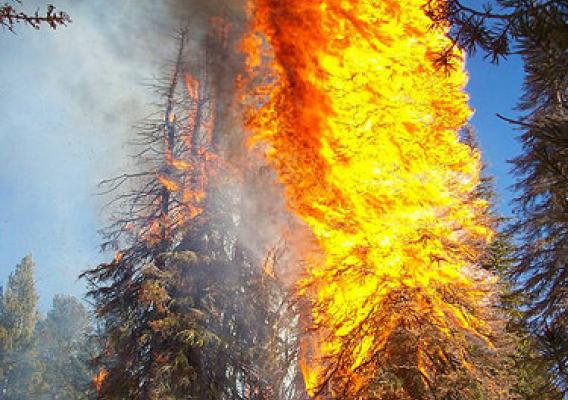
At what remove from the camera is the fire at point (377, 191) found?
409 inches

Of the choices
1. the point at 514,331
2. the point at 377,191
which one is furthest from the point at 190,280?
the point at 514,331

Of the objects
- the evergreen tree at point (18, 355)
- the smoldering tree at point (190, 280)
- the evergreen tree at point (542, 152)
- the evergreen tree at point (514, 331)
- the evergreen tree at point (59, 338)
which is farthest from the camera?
the evergreen tree at point (59, 338)

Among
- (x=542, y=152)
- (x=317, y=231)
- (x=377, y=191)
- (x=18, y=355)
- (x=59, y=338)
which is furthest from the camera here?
(x=59, y=338)

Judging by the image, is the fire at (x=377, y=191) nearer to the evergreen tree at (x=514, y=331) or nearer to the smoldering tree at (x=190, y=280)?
the evergreen tree at (x=514, y=331)

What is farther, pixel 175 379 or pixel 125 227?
pixel 125 227

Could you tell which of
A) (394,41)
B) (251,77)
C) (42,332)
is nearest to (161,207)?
(251,77)

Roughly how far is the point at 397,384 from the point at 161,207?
10.6 m

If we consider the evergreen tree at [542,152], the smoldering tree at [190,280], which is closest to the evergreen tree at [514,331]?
the evergreen tree at [542,152]

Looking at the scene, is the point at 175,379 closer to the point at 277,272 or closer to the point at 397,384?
the point at 277,272

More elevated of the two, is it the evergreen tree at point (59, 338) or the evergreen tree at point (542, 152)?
the evergreen tree at point (59, 338)

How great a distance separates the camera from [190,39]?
64.2 feet

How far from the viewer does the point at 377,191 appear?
38.4 ft

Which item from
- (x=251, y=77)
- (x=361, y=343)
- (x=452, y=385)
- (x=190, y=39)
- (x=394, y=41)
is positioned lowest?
(x=452, y=385)

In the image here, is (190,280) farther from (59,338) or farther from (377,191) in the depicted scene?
(59,338)
